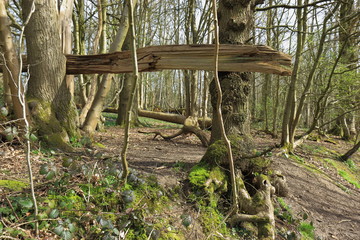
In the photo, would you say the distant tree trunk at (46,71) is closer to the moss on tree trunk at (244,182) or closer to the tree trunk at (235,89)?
the moss on tree trunk at (244,182)

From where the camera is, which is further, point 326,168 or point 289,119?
point 289,119

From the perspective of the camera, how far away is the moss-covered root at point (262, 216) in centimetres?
274

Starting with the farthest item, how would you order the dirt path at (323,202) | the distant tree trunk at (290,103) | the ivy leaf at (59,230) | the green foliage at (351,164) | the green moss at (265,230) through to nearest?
1. the green foliage at (351,164)
2. the distant tree trunk at (290,103)
3. the dirt path at (323,202)
4. the green moss at (265,230)
5. the ivy leaf at (59,230)

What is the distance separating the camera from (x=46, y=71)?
3.78 metres

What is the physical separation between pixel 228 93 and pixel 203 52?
0.71 metres

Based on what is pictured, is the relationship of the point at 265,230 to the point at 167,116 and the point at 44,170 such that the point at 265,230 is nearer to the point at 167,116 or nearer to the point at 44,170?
the point at 44,170

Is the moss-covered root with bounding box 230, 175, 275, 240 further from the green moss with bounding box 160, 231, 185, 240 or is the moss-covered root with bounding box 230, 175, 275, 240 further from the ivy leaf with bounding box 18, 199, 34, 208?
the ivy leaf with bounding box 18, 199, 34, 208

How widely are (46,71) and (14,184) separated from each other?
218cm

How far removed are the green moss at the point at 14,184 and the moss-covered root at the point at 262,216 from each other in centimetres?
225

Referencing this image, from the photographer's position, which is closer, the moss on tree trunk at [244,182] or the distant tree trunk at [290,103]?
the moss on tree trunk at [244,182]

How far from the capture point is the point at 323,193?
4789mm

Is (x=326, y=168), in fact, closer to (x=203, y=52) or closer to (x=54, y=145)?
(x=203, y=52)

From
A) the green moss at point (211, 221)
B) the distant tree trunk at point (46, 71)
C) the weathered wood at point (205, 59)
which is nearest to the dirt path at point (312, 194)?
the green moss at point (211, 221)

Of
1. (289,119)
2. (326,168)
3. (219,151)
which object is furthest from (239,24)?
(326,168)
